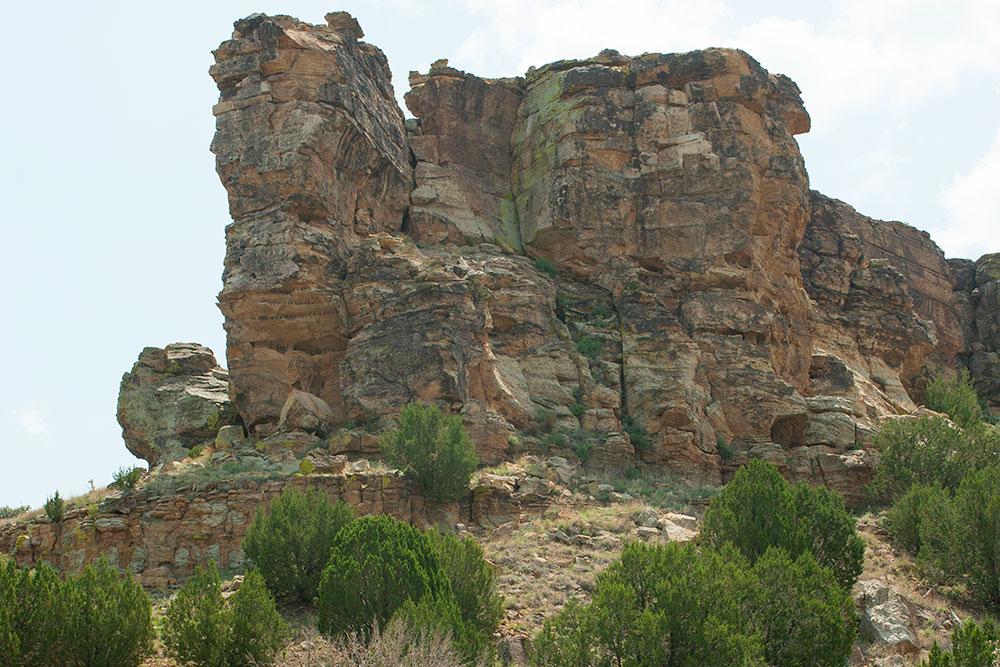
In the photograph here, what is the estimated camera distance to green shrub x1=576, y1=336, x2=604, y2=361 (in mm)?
38594

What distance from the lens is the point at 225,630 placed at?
1997 centimetres

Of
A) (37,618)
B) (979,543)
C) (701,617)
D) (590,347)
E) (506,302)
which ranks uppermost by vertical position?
(506,302)

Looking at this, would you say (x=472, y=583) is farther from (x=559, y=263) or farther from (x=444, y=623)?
(x=559, y=263)

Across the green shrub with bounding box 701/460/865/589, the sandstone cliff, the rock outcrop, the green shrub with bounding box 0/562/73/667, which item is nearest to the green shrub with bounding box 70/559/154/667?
the green shrub with bounding box 0/562/73/667

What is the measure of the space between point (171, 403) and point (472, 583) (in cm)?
1735

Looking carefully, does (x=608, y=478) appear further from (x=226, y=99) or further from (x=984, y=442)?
A: (x=226, y=99)

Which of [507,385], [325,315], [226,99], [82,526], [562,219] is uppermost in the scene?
[226,99]

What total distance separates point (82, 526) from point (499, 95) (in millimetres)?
23261

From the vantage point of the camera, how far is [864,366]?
44438mm

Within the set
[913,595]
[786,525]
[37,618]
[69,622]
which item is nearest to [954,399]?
[913,595]

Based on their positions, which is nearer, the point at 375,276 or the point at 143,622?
the point at 143,622

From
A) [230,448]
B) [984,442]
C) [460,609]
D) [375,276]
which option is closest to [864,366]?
[984,442]

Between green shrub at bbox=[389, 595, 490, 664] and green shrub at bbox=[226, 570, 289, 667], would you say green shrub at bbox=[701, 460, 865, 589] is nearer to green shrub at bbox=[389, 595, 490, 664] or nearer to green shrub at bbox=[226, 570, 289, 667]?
green shrub at bbox=[389, 595, 490, 664]

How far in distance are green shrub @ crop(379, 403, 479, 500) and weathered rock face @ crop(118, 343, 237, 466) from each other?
7.36 metres
